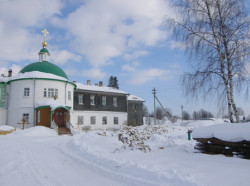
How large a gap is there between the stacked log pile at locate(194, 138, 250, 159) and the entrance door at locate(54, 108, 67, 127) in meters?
20.2

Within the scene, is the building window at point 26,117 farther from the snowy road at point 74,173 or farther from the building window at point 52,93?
the snowy road at point 74,173

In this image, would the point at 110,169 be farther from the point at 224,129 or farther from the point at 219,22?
the point at 219,22

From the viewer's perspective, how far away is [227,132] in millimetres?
6941

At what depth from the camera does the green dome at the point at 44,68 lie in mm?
25938

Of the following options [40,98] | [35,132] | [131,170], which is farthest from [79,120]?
[131,170]

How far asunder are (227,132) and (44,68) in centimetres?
2355

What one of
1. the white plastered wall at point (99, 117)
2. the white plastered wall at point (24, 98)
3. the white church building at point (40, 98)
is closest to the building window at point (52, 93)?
the white church building at point (40, 98)

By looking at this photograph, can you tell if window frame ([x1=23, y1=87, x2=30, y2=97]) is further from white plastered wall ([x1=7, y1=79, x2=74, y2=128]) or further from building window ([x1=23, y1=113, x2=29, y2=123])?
building window ([x1=23, y1=113, x2=29, y2=123])

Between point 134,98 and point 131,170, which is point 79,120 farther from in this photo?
point 131,170

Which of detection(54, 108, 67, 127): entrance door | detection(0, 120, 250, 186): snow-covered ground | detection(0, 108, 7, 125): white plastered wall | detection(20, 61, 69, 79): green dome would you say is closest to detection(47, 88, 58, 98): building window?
detection(54, 108, 67, 127): entrance door

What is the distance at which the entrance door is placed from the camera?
25.0 meters

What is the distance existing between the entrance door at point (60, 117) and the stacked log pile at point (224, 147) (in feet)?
66.2

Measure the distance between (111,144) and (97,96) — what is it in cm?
2289

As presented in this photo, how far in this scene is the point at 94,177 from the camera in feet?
18.7
